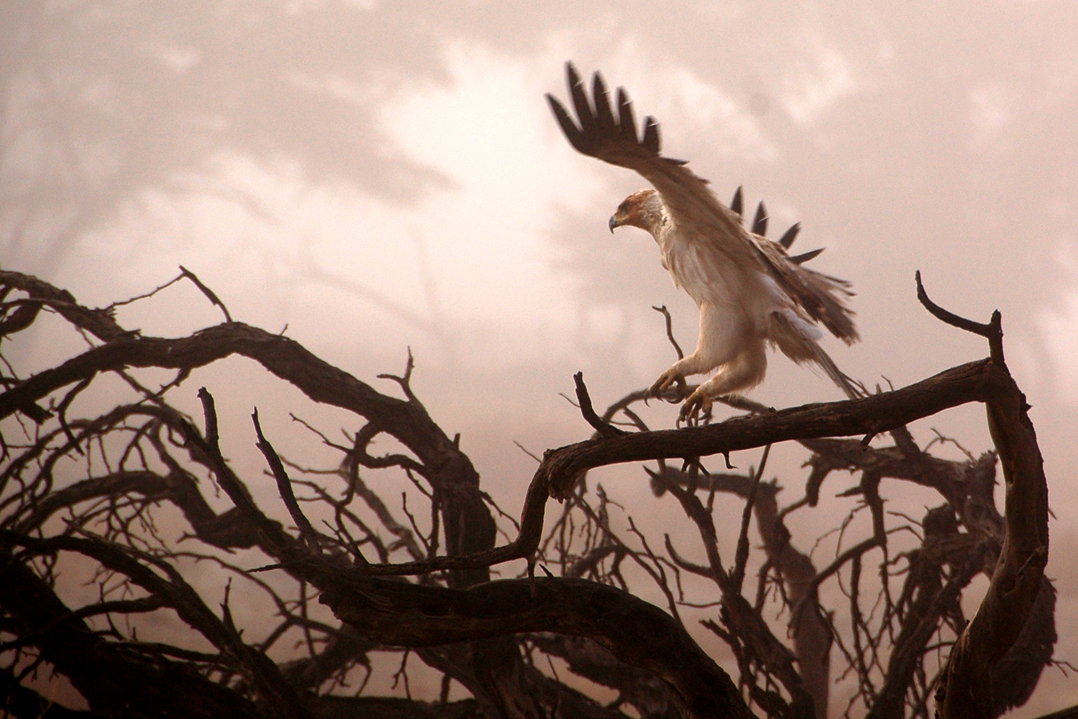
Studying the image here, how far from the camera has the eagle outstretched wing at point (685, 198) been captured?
2336 mm

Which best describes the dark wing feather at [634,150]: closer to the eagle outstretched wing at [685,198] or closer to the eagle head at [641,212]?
the eagle outstretched wing at [685,198]

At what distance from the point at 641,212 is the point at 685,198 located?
0.56 metres

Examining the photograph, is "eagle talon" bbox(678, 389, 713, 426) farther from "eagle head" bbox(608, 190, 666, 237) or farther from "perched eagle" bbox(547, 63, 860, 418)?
"eagle head" bbox(608, 190, 666, 237)

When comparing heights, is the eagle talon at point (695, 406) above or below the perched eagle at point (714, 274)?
below

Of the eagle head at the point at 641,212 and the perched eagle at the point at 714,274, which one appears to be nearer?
the perched eagle at the point at 714,274

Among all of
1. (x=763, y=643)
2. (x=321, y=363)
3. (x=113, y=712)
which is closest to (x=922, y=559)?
(x=763, y=643)

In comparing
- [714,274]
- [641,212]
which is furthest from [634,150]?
[641,212]

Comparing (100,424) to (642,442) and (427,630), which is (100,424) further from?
(642,442)

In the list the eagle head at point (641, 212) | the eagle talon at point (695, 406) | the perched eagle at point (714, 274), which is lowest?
the eagle talon at point (695, 406)

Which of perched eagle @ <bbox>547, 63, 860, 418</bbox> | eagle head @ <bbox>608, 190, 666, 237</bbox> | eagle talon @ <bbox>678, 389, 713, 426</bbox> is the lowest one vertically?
eagle talon @ <bbox>678, 389, 713, 426</bbox>

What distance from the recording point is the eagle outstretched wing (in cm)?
234

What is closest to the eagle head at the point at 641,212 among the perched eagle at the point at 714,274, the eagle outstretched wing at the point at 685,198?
the perched eagle at the point at 714,274

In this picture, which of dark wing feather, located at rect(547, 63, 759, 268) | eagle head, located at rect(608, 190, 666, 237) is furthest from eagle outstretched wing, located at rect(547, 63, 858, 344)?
eagle head, located at rect(608, 190, 666, 237)

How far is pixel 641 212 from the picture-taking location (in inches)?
125
